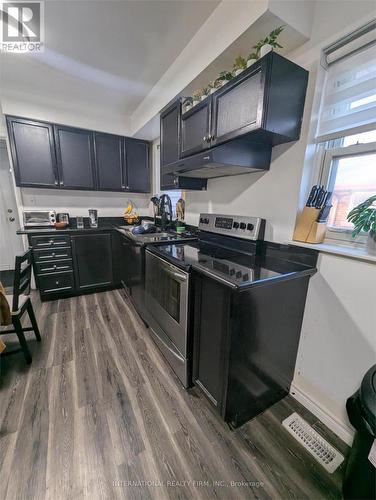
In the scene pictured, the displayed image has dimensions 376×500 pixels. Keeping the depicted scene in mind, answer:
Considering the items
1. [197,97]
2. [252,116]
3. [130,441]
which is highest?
[197,97]

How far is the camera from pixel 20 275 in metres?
1.54

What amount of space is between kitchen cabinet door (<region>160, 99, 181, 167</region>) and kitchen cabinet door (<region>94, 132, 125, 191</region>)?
126 centimetres

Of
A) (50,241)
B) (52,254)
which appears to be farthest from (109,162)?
(52,254)

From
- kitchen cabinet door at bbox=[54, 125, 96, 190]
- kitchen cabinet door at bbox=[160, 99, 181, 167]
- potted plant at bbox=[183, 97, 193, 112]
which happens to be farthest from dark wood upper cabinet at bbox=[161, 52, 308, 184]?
kitchen cabinet door at bbox=[54, 125, 96, 190]

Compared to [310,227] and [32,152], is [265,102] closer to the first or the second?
[310,227]

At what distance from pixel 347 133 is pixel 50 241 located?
305 cm

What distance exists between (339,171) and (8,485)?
2394 millimetres

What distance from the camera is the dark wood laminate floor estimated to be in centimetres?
96

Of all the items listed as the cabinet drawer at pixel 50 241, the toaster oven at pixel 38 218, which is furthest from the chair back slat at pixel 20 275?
the toaster oven at pixel 38 218

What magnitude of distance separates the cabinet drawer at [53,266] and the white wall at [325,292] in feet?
8.21

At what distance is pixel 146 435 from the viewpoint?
118 cm

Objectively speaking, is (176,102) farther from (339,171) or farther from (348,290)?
(348,290)

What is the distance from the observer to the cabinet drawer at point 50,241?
2506 millimetres

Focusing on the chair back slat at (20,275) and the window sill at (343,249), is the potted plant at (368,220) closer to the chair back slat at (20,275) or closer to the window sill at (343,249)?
the window sill at (343,249)
